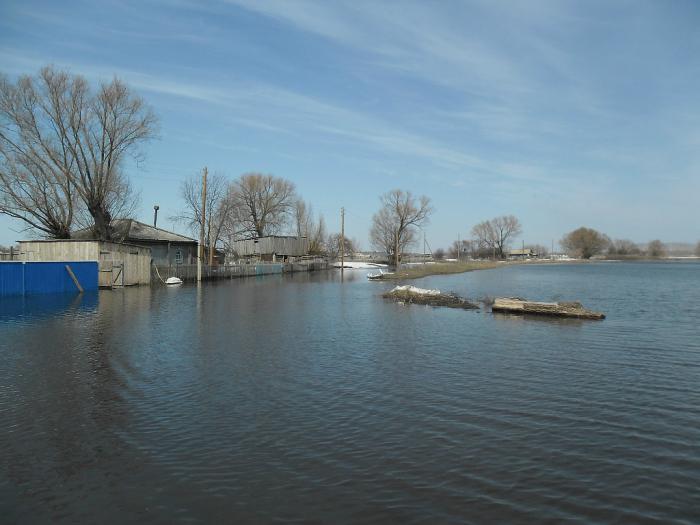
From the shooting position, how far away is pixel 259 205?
81500 millimetres

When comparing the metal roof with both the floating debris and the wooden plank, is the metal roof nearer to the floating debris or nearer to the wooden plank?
the wooden plank

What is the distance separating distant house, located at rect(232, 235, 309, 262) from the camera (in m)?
72.9

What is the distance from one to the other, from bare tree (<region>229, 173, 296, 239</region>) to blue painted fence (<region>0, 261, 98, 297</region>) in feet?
159

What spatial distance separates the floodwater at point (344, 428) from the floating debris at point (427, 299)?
982 cm

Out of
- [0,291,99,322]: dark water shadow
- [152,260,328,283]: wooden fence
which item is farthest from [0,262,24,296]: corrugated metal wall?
[152,260,328,283]: wooden fence

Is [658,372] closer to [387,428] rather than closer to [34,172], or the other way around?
[387,428]

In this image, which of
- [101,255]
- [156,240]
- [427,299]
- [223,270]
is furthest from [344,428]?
[156,240]

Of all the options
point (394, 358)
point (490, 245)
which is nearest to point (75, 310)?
point (394, 358)

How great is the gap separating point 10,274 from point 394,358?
75.3 feet

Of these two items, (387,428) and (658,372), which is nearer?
(387,428)

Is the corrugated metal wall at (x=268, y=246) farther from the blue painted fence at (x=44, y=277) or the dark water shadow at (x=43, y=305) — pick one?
the dark water shadow at (x=43, y=305)

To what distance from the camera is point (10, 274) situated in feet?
84.5

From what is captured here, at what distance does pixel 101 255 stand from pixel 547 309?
26505 mm

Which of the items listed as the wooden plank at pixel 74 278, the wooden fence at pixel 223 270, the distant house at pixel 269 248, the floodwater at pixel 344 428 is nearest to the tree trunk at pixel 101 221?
the wooden fence at pixel 223 270
